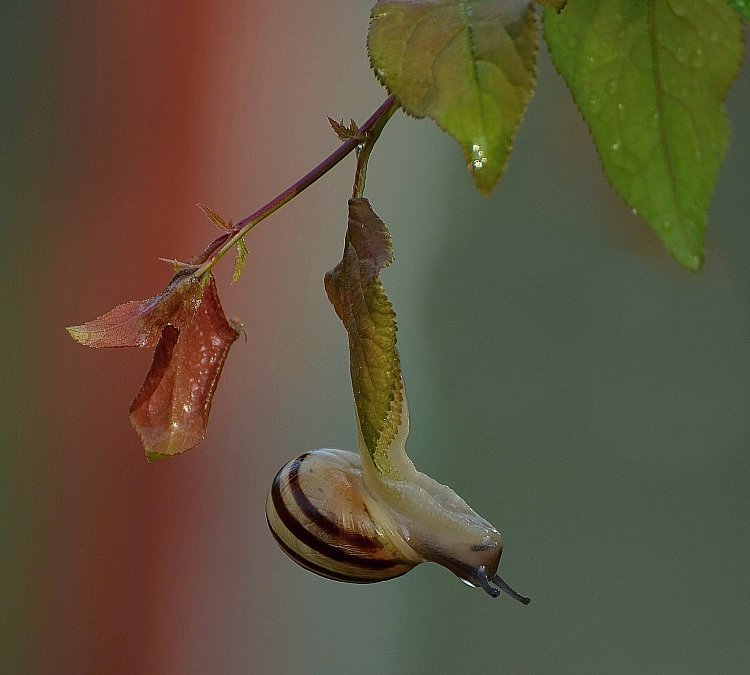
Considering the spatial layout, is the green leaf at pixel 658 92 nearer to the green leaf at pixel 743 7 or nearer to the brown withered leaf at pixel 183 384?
the green leaf at pixel 743 7

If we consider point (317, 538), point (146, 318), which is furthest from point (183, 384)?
point (317, 538)

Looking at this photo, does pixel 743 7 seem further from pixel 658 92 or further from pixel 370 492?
pixel 370 492

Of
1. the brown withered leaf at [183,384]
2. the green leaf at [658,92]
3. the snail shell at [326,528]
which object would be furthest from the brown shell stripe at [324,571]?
the green leaf at [658,92]

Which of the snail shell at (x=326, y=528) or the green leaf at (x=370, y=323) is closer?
the green leaf at (x=370, y=323)

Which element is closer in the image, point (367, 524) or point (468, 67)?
point (468, 67)

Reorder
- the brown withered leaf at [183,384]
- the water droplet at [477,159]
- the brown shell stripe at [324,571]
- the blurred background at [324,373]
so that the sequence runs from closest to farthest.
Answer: the water droplet at [477,159]
the brown withered leaf at [183,384]
the brown shell stripe at [324,571]
the blurred background at [324,373]

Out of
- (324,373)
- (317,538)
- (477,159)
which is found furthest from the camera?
(324,373)
